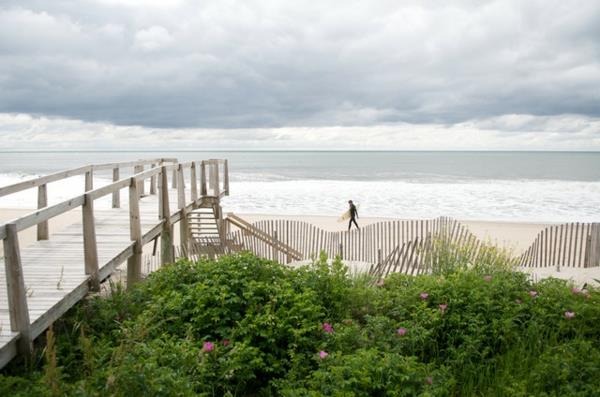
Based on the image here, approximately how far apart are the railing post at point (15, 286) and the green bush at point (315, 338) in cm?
36

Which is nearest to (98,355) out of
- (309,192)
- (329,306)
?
(329,306)

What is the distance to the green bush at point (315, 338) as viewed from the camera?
4.32 meters

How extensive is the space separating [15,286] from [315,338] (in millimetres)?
2691

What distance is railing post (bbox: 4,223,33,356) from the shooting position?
15.2ft

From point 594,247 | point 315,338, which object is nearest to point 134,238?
point 315,338

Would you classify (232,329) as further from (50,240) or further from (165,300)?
(50,240)

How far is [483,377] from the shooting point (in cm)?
498

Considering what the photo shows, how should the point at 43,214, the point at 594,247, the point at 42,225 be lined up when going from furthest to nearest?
1. the point at 594,247
2. the point at 42,225
3. the point at 43,214

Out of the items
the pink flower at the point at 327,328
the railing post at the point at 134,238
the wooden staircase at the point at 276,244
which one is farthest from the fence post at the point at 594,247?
the railing post at the point at 134,238

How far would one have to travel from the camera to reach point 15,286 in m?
4.65

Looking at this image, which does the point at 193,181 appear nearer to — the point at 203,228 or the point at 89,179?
the point at 203,228

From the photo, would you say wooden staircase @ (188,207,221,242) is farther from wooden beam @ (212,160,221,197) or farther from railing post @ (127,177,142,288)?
railing post @ (127,177,142,288)

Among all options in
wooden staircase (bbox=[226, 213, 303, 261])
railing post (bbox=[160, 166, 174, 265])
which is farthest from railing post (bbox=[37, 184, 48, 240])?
wooden staircase (bbox=[226, 213, 303, 261])

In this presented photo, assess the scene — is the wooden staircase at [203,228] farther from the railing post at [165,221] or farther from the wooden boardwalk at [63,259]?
the wooden boardwalk at [63,259]
